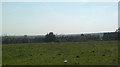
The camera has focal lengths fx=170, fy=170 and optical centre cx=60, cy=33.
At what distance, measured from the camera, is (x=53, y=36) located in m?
59.0

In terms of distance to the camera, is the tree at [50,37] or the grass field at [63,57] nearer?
the grass field at [63,57]

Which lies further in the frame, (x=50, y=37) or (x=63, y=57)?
(x=50, y=37)

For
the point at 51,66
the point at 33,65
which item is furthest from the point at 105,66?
the point at 33,65

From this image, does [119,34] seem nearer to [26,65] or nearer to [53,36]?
[53,36]

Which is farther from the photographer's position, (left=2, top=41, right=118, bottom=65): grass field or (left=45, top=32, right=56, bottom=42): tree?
(left=45, top=32, right=56, bottom=42): tree

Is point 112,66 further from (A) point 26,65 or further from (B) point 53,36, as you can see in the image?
(B) point 53,36

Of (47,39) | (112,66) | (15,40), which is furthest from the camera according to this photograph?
(47,39)

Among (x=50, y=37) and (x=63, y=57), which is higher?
(x=50, y=37)

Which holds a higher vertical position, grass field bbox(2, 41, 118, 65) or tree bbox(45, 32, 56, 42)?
tree bbox(45, 32, 56, 42)

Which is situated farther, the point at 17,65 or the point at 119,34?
the point at 119,34

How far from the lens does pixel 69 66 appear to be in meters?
10.8

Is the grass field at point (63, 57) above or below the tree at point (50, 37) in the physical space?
below

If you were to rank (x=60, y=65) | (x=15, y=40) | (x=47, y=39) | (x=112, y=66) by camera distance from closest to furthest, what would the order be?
(x=112, y=66)
(x=60, y=65)
(x=15, y=40)
(x=47, y=39)

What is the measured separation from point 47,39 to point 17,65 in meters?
46.4
